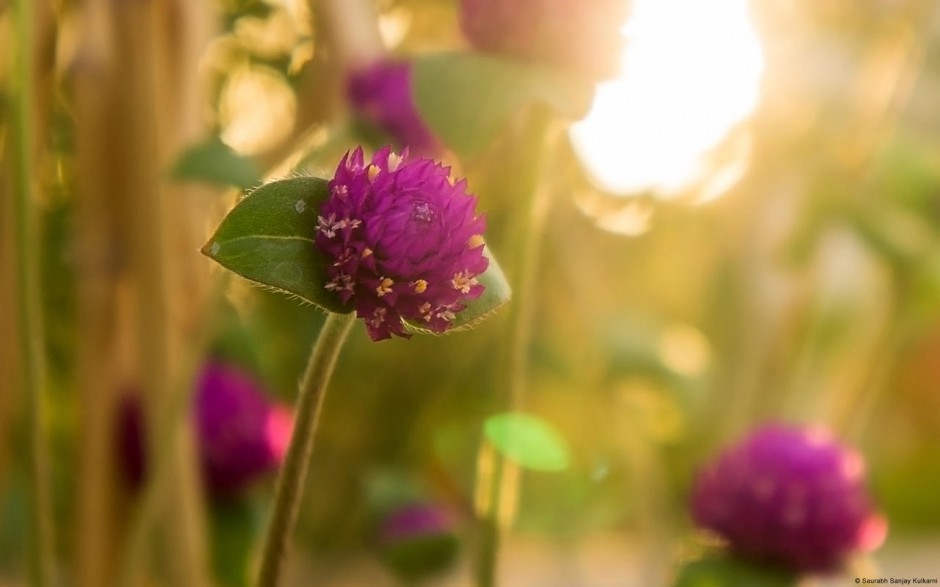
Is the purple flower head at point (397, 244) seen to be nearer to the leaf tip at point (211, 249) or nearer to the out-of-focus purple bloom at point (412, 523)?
the leaf tip at point (211, 249)

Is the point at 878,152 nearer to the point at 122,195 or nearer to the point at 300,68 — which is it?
the point at 300,68

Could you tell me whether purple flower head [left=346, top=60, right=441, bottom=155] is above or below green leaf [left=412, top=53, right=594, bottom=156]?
above

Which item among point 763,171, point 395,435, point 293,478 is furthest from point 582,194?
point 293,478

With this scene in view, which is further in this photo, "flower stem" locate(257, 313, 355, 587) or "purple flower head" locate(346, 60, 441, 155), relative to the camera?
"purple flower head" locate(346, 60, 441, 155)

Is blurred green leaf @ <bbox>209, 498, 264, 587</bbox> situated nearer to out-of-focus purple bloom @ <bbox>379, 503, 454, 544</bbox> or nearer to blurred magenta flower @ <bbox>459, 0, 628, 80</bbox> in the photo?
out-of-focus purple bloom @ <bbox>379, 503, 454, 544</bbox>

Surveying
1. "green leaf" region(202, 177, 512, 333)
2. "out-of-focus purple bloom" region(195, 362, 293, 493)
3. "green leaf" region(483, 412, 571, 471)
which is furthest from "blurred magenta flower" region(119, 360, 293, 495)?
"green leaf" region(202, 177, 512, 333)

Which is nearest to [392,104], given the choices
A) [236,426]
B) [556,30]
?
[556,30]

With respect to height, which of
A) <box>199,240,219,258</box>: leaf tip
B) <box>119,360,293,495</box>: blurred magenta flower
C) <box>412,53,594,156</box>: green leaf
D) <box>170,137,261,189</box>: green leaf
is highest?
<box>412,53,594,156</box>: green leaf

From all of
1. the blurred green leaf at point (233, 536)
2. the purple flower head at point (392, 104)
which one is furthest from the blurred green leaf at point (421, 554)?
the purple flower head at point (392, 104)

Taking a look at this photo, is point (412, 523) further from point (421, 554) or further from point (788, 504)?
point (788, 504)
